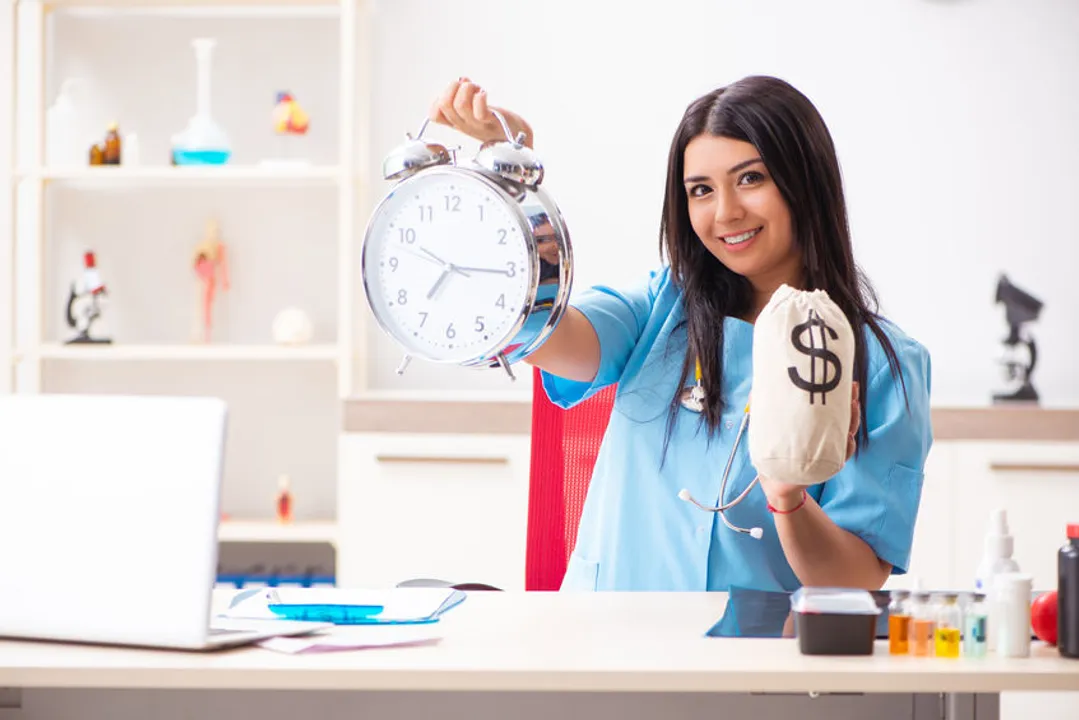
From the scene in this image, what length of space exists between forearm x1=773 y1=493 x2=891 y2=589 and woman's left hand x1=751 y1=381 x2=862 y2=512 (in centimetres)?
5

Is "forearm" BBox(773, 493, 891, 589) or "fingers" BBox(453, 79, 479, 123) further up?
"fingers" BBox(453, 79, 479, 123)

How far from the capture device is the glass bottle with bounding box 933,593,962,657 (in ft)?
3.18

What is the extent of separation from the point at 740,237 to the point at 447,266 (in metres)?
0.46

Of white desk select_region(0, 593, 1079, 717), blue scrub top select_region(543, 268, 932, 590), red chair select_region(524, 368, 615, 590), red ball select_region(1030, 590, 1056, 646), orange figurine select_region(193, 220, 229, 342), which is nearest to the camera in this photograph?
white desk select_region(0, 593, 1079, 717)

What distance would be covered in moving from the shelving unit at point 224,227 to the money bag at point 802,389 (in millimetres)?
2368

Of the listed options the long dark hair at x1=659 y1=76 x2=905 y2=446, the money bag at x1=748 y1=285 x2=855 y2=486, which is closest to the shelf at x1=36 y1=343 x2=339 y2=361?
the long dark hair at x1=659 y1=76 x2=905 y2=446

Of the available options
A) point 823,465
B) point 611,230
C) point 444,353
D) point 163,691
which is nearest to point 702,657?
point 823,465

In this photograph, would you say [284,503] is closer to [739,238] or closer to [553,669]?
[739,238]

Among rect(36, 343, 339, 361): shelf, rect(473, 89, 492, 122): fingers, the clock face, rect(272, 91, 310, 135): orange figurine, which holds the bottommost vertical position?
rect(36, 343, 339, 361): shelf

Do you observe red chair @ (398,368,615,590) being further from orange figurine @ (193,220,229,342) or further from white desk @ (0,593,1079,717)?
orange figurine @ (193,220,229,342)

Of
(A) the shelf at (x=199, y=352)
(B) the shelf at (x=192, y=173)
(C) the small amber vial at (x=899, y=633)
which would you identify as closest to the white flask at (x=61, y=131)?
(B) the shelf at (x=192, y=173)

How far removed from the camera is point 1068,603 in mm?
971

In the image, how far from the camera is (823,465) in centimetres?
97

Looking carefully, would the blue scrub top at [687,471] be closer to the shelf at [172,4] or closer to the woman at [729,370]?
the woman at [729,370]
